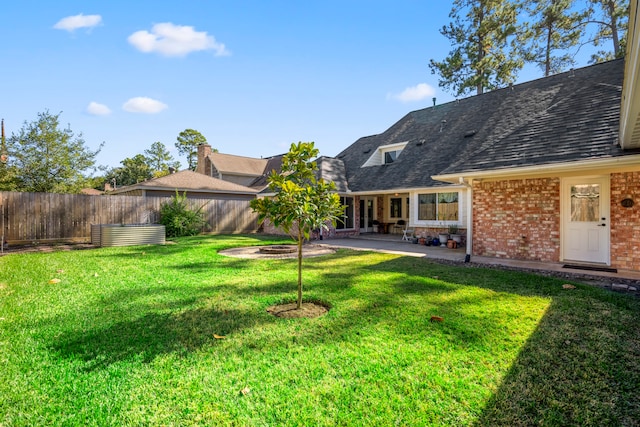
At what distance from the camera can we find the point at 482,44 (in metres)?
20.5

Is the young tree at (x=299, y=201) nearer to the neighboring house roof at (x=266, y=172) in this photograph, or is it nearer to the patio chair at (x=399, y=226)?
the patio chair at (x=399, y=226)

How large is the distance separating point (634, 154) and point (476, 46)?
60.9 feet

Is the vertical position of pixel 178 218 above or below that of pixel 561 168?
below

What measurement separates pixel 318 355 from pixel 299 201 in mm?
1845

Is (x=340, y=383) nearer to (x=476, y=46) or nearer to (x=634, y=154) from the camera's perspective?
(x=634, y=154)

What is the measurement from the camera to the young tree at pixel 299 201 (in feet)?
→ 12.8

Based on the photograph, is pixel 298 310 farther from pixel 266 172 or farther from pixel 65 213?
pixel 266 172

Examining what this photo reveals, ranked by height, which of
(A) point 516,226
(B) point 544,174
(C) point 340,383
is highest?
(B) point 544,174

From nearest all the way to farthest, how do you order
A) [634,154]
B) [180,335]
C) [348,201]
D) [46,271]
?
[180,335] → [634,154] → [46,271] → [348,201]

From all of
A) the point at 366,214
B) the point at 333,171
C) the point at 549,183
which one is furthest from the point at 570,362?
the point at 333,171

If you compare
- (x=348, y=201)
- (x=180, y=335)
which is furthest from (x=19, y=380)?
(x=348, y=201)

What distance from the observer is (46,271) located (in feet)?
21.5

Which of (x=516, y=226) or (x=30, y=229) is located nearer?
(x=516, y=226)

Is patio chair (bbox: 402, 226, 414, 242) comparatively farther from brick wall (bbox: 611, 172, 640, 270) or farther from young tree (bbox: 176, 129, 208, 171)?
young tree (bbox: 176, 129, 208, 171)
